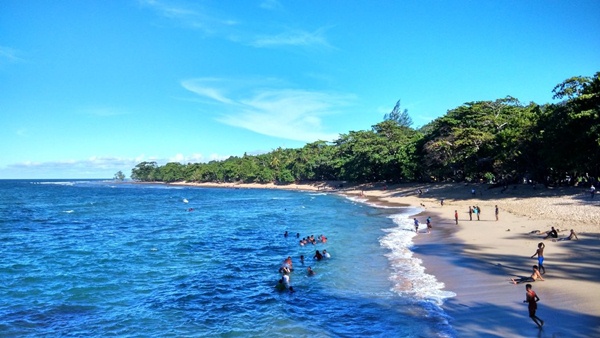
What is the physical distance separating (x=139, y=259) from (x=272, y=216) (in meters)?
25.2

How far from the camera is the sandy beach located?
11.8 meters

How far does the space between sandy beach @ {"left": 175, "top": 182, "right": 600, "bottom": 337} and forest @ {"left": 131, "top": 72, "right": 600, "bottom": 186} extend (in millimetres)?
4697

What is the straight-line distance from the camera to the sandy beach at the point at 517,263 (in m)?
11.8

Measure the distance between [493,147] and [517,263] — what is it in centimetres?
3421

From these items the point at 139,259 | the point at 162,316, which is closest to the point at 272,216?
the point at 139,259

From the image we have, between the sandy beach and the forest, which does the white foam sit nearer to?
the sandy beach

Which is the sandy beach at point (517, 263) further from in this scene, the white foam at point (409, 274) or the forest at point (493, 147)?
the forest at point (493, 147)

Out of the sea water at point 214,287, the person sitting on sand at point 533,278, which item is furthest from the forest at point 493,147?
the person sitting on sand at point 533,278

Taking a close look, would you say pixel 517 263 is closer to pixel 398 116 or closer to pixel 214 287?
pixel 214 287

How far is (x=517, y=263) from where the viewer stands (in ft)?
60.3

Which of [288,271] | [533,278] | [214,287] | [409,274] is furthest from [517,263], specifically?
[214,287]

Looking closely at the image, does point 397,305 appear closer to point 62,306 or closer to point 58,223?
point 62,306

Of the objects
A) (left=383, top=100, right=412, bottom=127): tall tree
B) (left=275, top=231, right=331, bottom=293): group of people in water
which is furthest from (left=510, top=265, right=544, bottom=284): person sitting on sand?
(left=383, top=100, right=412, bottom=127): tall tree

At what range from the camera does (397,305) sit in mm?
14688
